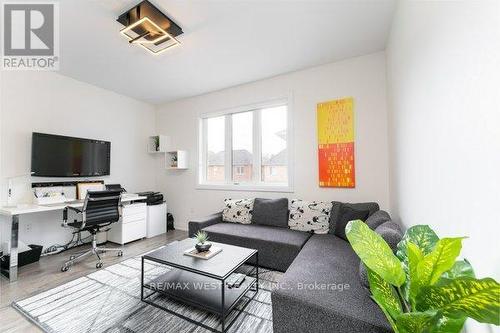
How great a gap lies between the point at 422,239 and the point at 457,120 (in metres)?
0.57

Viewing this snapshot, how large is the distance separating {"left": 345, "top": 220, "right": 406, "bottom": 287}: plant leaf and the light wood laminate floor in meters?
2.36

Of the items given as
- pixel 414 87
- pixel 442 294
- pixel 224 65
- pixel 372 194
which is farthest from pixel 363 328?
pixel 224 65

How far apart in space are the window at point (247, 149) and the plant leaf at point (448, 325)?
2674 millimetres

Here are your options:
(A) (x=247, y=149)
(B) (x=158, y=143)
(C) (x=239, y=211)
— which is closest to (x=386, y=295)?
(C) (x=239, y=211)

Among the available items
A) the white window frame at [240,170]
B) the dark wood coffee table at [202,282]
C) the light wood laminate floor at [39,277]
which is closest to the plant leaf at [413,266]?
the dark wood coffee table at [202,282]

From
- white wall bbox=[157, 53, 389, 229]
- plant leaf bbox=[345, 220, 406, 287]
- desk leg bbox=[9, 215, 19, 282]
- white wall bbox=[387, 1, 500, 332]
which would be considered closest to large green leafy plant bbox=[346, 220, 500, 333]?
plant leaf bbox=[345, 220, 406, 287]

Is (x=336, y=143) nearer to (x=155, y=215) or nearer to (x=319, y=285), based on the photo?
(x=319, y=285)

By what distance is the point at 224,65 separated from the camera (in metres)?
3.05

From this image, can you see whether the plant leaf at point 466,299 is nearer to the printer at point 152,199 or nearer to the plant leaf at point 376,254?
the plant leaf at point 376,254

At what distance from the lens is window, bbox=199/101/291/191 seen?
3484mm

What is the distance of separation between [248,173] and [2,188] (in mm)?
3359

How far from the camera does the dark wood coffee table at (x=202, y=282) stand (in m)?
1.63

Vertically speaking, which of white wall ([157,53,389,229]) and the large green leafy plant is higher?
white wall ([157,53,389,229])

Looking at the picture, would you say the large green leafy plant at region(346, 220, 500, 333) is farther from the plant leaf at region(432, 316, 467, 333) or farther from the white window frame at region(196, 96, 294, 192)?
the white window frame at region(196, 96, 294, 192)
